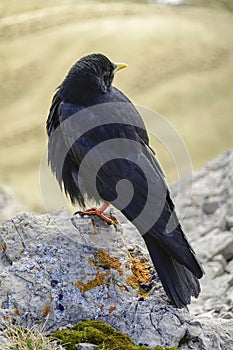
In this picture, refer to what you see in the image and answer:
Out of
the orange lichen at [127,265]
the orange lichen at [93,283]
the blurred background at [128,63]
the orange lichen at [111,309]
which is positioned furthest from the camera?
the blurred background at [128,63]

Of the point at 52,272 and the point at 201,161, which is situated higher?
the point at 201,161

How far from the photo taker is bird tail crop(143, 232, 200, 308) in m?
6.27

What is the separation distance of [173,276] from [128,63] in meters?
40.7

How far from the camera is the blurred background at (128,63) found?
36344 millimetres

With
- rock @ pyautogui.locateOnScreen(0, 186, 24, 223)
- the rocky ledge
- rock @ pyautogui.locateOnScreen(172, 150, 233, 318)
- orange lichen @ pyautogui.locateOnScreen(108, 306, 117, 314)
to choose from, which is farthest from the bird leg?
rock @ pyautogui.locateOnScreen(0, 186, 24, 223)

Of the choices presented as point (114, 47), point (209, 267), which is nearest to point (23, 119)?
point (114, 47)

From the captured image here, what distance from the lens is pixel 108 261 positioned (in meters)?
6.66

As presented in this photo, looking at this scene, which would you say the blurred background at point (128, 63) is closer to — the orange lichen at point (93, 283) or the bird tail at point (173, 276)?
the orange lichen at point (93, 283)

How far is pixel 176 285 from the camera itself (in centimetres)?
633

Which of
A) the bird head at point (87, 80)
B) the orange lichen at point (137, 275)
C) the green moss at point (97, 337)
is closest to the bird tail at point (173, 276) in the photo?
the orange lichen at point (137, 275)

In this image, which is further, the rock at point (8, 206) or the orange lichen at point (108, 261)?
the rock at point (8, 206)

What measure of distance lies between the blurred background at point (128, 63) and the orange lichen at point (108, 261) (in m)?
20.6

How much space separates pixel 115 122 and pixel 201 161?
25.3m

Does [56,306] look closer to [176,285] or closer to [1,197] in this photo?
[176,285]
